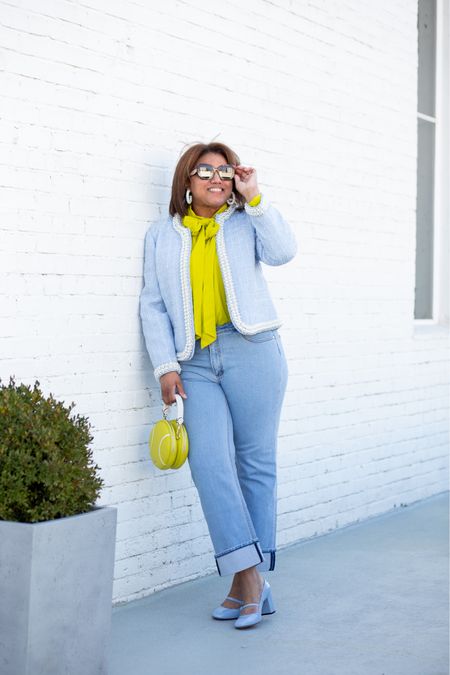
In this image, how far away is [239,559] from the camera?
14.6ft

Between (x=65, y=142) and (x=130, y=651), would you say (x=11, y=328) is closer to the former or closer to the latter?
(x=65, y=142)

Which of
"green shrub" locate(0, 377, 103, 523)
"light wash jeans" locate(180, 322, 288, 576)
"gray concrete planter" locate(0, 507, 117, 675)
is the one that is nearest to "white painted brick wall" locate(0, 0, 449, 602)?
"light wash jeans" locate(180, 322, 288, 576)

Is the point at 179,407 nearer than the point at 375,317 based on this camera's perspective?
Yes

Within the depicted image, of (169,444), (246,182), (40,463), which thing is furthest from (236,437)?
(40,463)

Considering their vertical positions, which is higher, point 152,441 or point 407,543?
point 152,441

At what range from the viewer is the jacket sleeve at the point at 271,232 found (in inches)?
176

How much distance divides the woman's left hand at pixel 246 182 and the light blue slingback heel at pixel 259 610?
5.25 feet

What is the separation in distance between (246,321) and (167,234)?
1.77ft

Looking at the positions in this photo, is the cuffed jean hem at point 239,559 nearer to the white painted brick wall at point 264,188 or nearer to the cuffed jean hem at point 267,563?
the cuffed jean hem at point 267,563

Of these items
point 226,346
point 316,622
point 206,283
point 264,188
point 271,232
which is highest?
point 264,188

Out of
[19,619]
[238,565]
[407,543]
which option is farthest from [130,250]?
[407,543]

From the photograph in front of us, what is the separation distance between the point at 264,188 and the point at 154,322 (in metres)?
1.30

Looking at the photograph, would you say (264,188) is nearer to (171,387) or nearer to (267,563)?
(171,387)

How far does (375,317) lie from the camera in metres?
6.77
